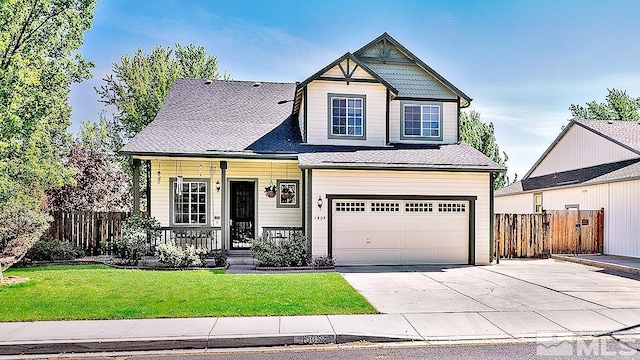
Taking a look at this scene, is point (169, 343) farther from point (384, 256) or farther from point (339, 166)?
point (384, 256)

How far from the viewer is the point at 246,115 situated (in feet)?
59.4

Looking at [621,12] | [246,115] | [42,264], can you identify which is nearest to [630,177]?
[621,12]

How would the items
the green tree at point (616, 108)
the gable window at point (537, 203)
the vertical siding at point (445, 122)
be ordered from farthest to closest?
the green tree at point (616, 108) → the gable window at point (537, 203) → the vertical siding at point (445, 122)


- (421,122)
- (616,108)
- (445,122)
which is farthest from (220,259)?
(616,108)

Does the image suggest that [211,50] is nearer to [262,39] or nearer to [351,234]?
[262,39]

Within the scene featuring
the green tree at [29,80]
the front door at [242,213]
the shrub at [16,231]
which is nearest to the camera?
the green tree at [29,80]

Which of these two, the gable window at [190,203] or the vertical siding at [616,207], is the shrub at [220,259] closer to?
the gable window at [190,203]

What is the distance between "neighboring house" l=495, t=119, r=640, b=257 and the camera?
17.2 meters

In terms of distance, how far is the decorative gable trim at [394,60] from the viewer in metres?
17.4

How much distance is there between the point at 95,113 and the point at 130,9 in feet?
31.4

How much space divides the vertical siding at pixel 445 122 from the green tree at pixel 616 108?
31344 mm

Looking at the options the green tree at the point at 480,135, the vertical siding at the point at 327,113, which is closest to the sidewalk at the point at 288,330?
the vertical siding at the point at 327,113

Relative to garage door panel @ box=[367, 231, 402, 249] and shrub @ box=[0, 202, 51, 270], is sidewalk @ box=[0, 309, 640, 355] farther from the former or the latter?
garage door panel @ box=[367, 231, 402, 249]

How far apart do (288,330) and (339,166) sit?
7.62m
